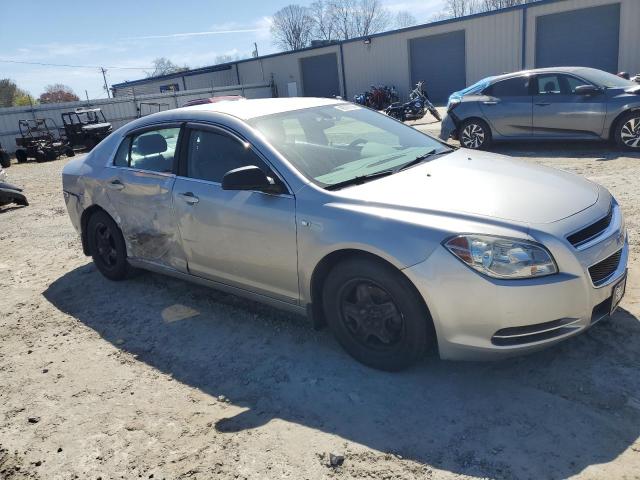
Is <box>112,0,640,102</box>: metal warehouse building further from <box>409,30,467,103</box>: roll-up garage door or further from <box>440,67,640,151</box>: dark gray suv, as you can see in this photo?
<box>440,67,640,151</box>: dark gray suv

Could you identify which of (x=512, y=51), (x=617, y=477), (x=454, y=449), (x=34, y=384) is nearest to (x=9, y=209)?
(x=34, y=384)

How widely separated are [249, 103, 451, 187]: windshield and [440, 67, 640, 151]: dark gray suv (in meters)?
6.31

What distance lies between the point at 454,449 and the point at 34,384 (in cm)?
278

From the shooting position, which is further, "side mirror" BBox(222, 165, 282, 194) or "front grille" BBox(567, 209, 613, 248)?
"side mirror" BBox(222, 165, 282, 194)

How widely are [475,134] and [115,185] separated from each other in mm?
7826

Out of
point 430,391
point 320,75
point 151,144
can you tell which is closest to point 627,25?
point 320,75

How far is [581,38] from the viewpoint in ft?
72.6

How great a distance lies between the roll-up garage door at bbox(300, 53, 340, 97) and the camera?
31750 mm

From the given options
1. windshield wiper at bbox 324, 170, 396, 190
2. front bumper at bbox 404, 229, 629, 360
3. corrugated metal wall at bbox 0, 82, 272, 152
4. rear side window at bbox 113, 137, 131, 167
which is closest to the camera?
front bumper at bbox 404, 229, 629, 360

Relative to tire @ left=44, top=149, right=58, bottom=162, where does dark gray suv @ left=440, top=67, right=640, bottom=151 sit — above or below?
above

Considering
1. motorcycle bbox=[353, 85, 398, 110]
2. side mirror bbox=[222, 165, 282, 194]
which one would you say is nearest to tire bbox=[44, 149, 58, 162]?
motorcycle bbox=[353, 85, 398, 110]

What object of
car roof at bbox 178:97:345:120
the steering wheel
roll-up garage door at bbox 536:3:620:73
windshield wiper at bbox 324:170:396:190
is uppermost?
roll-up garage door at bbox 536:3:620:73

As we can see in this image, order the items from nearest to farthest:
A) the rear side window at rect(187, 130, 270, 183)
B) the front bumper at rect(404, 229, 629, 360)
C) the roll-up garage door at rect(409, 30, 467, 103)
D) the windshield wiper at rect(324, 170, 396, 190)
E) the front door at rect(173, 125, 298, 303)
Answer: the front bumper at rect(404, 229, 629, 360)
the windshield wiper at rect(324, 170, 396, 190)
the front door at rect(173, 125, 298, 303)
the rear side window at rect(187, 130, 270, 183)
the roll-up garage door at rect(409, 30, 467, 103)

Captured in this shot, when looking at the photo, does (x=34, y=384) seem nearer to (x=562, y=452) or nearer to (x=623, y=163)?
(x=562, y=452)
